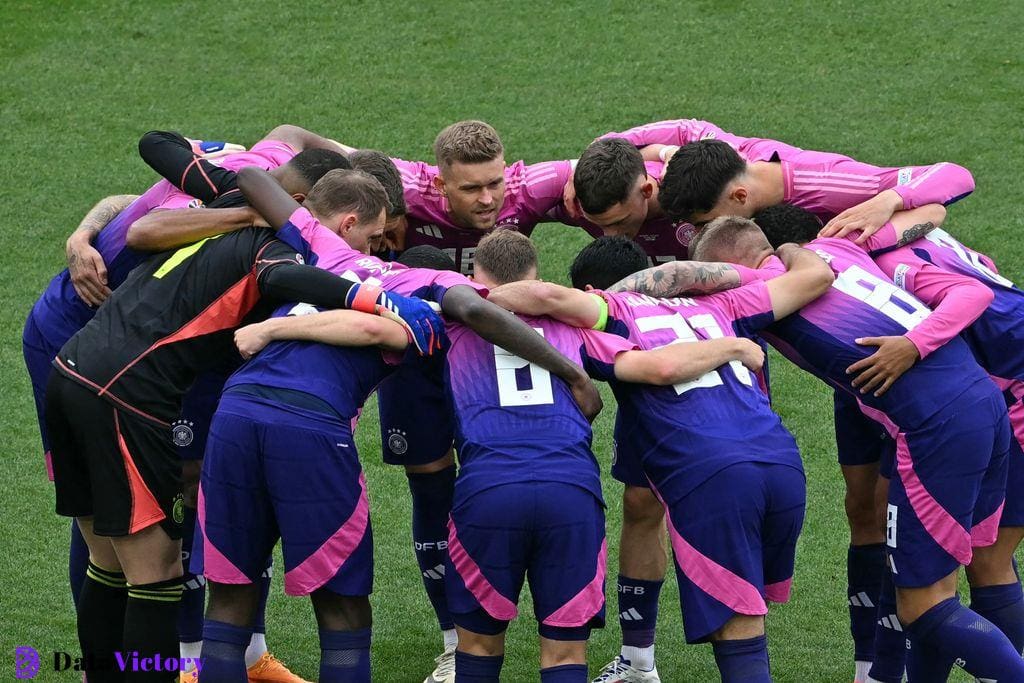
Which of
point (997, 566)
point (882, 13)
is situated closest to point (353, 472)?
point (997, 566)

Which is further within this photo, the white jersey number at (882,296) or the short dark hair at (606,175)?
the short dark hair at (606,175)

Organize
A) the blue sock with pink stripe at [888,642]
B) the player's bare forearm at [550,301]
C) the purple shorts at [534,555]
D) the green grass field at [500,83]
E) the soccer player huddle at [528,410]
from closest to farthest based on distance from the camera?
1. the purple shorts at [534,555]
2. the soccer player huddle at [528,410]
3. the player's bare forearm at [550,301]
4. the blue sock with pink stripe at [888,642]
5. the green grass field at [500,83]

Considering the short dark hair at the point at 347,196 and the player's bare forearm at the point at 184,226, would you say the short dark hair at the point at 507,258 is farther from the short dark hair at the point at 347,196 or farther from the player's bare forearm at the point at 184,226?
the player's bare forearm at the point at 184,226

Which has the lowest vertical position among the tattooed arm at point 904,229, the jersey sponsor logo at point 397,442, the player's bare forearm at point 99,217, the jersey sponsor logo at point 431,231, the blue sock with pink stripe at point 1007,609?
the blue sock with pink stripe at point 1007,609

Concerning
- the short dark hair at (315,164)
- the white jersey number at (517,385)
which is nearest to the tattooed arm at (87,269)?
the short dark hair at (315,164)

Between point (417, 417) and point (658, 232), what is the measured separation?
4.89ft

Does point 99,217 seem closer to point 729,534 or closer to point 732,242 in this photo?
point 732,242

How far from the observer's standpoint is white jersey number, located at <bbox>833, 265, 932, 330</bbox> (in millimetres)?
5504

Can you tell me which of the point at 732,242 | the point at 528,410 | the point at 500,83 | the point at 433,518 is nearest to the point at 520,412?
the point at 528,410

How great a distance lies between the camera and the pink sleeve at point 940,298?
542 centimetres

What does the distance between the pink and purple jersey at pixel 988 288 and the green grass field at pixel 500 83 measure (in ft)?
11.2

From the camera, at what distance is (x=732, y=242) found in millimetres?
5797

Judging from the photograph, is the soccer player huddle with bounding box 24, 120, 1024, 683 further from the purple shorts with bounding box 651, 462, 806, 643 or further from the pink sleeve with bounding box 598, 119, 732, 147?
the pink sleeve with bounding box 598, 119, 732, 147

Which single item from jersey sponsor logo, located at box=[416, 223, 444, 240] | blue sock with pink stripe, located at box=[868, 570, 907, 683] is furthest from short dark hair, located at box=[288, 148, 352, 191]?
blue sock with pink stripe, located at box=[868, 570, 907, 683]
